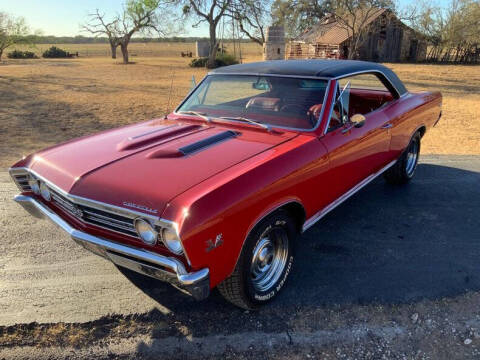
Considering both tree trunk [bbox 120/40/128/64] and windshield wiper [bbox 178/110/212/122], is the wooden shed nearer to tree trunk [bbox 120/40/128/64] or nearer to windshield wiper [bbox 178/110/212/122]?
tree trunk [bbox 120/40/128/64]

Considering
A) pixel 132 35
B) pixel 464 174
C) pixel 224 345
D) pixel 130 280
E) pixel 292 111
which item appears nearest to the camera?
pixel 224 345

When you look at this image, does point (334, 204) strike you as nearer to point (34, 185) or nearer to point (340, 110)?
point (340, 110)

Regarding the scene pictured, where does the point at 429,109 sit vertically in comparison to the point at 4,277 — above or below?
above

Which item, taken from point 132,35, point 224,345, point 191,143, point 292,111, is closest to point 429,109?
point 292,111

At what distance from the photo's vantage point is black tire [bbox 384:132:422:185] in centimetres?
487

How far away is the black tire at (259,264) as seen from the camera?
243 cm

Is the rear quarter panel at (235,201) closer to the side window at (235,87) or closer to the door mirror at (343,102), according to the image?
the door mirror at (343,102)

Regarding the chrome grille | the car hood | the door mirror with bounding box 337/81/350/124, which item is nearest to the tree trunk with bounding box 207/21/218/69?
the door mirror with bounding box 337/81/350/124

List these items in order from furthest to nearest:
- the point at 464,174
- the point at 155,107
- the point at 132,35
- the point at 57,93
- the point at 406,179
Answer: the point at 132,35
the point at 57,93
the point at 155,107
the point at 464,174
the point at 406,179

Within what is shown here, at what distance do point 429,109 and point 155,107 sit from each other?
9139mm

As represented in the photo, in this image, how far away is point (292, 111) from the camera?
3334 mm

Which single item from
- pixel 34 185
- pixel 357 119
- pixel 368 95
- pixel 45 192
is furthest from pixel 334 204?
pixel 34 185

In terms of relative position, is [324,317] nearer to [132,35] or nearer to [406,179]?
[406,179]

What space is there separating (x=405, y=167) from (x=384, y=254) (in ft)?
6.36
